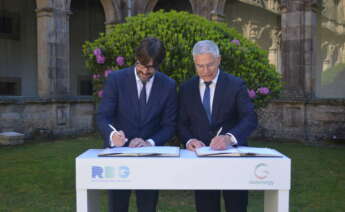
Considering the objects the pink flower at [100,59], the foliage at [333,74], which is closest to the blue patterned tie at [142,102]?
the pink flower at [100,59]

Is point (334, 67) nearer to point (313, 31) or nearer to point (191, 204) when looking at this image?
point (313, 31)

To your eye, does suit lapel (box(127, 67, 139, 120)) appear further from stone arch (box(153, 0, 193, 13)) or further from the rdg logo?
stone arch (box(153, 0, 193, 13))

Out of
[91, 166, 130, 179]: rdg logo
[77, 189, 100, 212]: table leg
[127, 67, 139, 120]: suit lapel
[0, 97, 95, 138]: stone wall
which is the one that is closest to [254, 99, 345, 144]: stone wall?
[0, 97, 95, 138]: stone wall

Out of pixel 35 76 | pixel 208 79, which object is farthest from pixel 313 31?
pixel 35 76

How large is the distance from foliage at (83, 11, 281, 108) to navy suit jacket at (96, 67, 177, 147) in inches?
82.6

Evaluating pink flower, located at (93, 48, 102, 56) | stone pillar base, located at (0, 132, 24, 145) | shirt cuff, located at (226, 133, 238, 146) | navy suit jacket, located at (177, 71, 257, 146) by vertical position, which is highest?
pink flower, located at (93, 48, 102, 56)

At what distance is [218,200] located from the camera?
2.78m

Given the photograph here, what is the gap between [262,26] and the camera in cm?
1351

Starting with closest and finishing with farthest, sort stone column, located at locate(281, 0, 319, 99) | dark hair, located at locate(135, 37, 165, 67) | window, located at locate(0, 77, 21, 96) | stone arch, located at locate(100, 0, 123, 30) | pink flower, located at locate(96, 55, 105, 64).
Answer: dark hair, located at locate(135, 37, 165, 67) < pink flower, located at locate(96, 55, 105, 64) < stone column, located at locate(281, 0, 319, 99) < stone arch, located at locate(100, 0, 123, 30) < window, located at locate(0, 77, 21, 96)

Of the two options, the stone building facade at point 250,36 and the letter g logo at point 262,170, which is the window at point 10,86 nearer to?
the stone building facade at point 250,36

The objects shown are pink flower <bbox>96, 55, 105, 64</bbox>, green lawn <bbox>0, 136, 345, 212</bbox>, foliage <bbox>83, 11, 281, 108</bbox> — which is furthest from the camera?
pink flower <bbox>96, 55, 105, 64</bbox>

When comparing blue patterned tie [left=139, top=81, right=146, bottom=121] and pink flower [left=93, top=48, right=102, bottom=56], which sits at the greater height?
pink flower [left=93, top=48, right=102, bottom=56]

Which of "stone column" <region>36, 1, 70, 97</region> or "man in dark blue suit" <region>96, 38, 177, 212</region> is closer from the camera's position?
"man in dark blue suit" <region>96, 38, 177, 212</region>

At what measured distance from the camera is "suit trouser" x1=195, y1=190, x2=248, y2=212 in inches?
106
